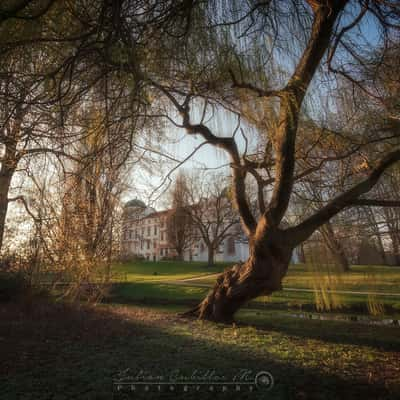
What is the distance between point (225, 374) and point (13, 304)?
5464 millimetres

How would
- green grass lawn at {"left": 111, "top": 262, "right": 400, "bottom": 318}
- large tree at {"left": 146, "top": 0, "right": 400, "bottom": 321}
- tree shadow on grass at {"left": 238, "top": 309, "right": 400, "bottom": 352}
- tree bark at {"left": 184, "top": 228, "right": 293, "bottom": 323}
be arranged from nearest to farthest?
large tree at {"left": 146, "top": 0, "right": 400, "bottom": 321} → tree shadow on grass at {"left": 238, "top": 309, "right": 400, "bottom": 352} → tree bark at {"left": 184, "top": 228, "right": 293, "bottom": 323} → green grass lawn at {"left": 111, "top": 262, "right": 400, "bottom": 318}

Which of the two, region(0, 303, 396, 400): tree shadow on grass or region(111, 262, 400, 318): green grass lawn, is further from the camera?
region(111, 262, 400, 318): green grass lawn

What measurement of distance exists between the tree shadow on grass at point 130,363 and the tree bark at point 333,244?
1.73m

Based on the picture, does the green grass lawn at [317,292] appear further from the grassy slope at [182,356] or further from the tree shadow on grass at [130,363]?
the tree shadow on grass at [130,363]

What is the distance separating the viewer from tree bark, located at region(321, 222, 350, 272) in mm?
3748

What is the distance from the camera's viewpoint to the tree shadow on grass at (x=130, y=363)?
178 cm

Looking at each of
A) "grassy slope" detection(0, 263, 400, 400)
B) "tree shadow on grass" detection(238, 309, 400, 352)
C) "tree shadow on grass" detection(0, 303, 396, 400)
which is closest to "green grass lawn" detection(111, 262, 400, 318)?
"tree shadow on grass" detection(238, 309, 400, 352)

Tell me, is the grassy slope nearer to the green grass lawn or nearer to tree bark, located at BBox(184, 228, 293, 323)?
tree bark, located at BBox(184, 228, 293, 323)

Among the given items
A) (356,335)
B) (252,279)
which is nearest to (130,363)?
(252,279)

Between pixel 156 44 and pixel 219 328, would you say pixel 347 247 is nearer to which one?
pixel 219 328

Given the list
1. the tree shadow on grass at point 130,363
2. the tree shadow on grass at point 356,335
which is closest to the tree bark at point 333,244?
the tree shadow on grass at point 356,335

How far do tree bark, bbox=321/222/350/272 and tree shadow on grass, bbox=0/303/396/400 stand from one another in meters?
1.73

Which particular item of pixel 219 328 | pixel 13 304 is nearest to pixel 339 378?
pixel 219 328

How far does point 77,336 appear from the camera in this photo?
10.6ft
